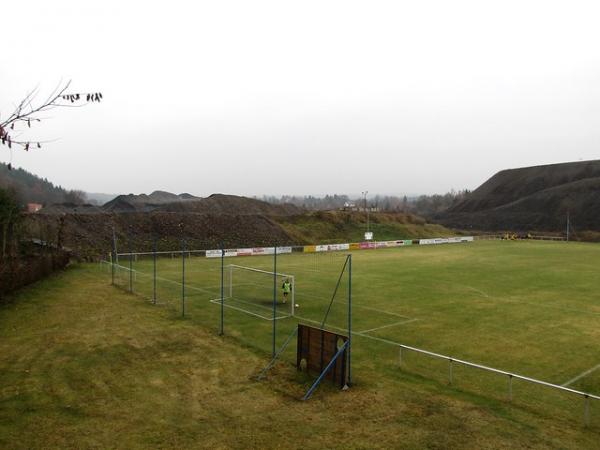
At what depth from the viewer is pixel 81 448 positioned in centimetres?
1137

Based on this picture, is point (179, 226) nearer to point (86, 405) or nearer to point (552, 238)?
point (86, 405)

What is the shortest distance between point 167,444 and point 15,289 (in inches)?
984

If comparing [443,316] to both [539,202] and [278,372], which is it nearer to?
[278,372]

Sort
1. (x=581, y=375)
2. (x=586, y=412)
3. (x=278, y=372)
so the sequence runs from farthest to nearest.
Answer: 1. (x=581, y=375)
2. (x=278, y=372)
3. (x=586, y=412)

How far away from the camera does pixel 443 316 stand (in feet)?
85.5

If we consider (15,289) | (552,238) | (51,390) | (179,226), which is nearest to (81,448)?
(51,390)

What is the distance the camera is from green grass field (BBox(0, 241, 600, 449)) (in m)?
12.2

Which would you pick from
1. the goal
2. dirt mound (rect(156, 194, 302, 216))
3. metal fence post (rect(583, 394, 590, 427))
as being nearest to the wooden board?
metal fence post (rect(583, 394, 590, 427))

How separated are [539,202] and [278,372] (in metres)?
163

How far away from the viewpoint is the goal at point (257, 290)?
28.1 m

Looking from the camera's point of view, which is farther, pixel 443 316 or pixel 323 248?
pixel 323 248

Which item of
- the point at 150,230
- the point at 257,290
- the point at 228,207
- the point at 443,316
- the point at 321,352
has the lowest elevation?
the point at 443,316

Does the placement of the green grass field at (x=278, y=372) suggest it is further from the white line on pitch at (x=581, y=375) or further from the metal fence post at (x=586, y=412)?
the metal fence post at (x=586, y=412)

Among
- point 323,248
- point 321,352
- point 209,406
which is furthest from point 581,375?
point 323,248
